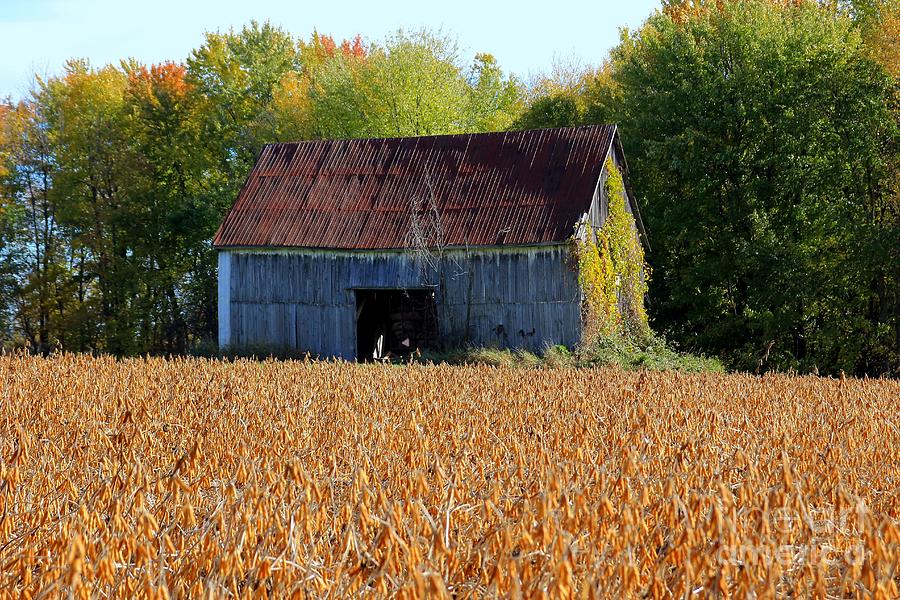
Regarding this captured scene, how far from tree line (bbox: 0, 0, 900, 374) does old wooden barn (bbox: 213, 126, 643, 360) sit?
137 inches

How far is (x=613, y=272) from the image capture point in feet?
77.6

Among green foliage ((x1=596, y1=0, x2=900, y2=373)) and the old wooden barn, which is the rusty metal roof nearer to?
the old wooden barn

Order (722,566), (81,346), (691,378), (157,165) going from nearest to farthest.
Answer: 1. (722,566)
2. (691,378)
3. (81,346)
4. (157,165)

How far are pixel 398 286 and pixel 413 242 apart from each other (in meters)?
1.10

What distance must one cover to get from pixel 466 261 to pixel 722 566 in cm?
2013

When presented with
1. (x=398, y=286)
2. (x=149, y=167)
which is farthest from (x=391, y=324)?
(x=149, y=167)

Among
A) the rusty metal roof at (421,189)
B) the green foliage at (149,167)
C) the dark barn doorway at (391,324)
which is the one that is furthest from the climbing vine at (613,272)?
the green foliage at (149,167)

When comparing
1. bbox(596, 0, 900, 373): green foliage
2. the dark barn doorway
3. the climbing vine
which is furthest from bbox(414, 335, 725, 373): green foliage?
bbox(596, 0, 900, 373): green foliage

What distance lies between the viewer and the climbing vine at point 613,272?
2200 cm

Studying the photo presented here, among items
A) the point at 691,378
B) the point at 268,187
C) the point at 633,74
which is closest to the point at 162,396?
the point at 691,378

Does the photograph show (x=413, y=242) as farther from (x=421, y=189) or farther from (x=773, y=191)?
(x=773, y=191)

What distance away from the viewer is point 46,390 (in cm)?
1085

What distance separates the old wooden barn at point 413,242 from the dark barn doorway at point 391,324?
0.13ft

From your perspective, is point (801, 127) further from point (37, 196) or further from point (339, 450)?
point (37, 196)
